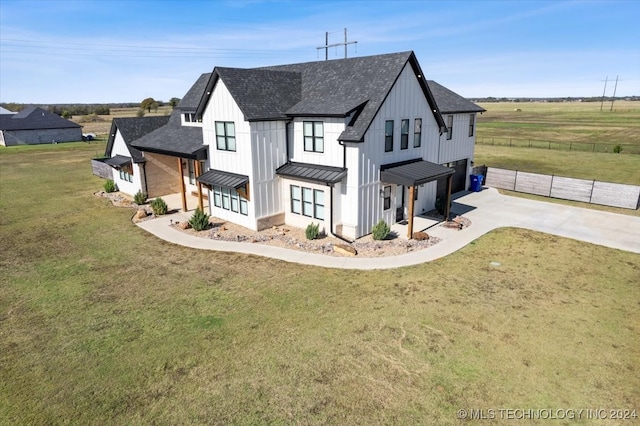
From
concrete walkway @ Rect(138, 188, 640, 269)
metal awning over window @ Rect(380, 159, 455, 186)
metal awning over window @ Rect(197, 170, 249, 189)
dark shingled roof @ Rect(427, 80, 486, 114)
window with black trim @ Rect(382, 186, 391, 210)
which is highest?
dark shingled roof @ Rect(427, 80, 486, 114)

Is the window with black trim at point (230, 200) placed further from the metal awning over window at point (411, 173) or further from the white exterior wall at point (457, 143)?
the white exterior wall at point (457, 143)

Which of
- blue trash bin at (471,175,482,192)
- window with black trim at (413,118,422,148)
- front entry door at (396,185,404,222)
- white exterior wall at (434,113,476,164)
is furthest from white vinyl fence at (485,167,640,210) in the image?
front entry door at (396,185,404,222)

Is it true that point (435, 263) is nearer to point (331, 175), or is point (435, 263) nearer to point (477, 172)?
point (331, 175)

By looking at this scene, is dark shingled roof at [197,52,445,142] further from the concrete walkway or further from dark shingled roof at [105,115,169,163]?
dark shingled roof at [105,115,169,163]

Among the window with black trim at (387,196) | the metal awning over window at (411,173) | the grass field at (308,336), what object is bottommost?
the grass field at (308,336)

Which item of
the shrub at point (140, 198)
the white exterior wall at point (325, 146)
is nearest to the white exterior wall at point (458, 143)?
the white exterior wall at point (325, 146)

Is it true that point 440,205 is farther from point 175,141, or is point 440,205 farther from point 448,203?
point 175,141
